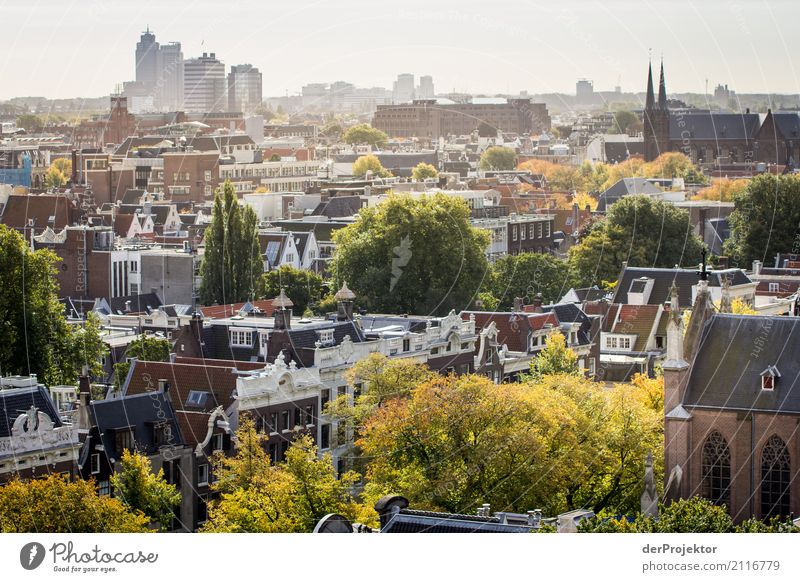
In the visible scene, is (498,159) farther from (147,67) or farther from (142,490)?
(142,490)

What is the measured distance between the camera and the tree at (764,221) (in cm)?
8706

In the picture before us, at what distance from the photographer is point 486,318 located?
189 ft

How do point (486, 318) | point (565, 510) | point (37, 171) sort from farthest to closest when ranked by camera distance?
point (37, 171), point (486, 318), point (565, 510)

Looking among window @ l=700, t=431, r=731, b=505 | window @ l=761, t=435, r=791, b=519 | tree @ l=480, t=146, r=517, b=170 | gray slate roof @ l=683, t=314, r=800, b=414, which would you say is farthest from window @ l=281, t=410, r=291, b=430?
tree @ l=480, t=146, r=517, b=170

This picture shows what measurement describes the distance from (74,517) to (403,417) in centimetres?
916

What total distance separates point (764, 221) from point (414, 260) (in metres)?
21.2

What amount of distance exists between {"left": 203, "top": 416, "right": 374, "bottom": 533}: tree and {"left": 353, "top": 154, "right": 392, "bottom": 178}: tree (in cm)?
10315

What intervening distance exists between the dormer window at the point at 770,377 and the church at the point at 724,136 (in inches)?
4581

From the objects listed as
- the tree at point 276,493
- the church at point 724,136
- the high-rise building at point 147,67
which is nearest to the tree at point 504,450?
the tree at point 276,493

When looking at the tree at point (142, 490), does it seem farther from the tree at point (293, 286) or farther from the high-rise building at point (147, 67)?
the high-rise building at point (147, 67)

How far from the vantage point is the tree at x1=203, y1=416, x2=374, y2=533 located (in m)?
35.5

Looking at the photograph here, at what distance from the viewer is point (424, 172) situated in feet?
479
